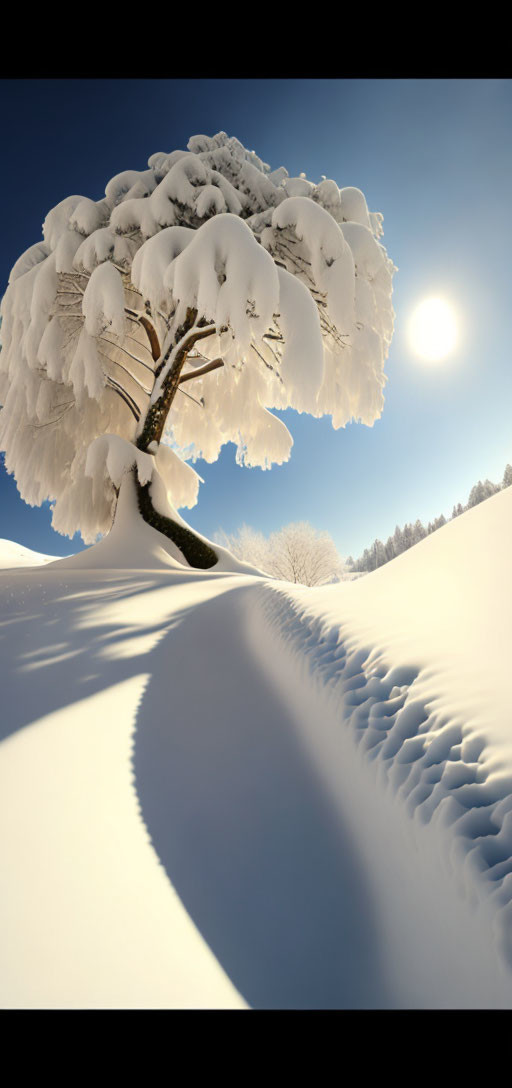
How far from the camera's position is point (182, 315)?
601 cm

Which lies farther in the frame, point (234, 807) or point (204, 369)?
point (204, 369)

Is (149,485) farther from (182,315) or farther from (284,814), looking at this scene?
(284,814)

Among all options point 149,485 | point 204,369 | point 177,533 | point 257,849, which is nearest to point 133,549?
point 177,533

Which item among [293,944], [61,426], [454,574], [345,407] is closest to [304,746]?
[293,944]

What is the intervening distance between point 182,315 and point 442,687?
6378 millimetres

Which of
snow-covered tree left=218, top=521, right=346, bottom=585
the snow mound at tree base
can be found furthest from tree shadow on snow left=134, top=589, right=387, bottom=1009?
snow-covered tree left=218, top=521, right=346, bottom=585

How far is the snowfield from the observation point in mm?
594

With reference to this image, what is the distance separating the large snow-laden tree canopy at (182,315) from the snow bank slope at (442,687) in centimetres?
381

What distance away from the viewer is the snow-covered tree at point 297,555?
20.0 m

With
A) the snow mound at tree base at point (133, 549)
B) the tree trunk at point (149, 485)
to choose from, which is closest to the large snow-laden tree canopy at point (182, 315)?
the tree trunk at point (149, 485)

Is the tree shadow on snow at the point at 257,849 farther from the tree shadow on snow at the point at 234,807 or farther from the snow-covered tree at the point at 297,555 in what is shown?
the snow-covered tree at the point at 297,555

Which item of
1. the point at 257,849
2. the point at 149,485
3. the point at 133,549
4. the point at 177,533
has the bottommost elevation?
the point at 257,849

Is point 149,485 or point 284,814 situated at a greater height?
point 149,485

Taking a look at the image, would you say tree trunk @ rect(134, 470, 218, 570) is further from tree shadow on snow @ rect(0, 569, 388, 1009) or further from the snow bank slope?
the snow bank slope
